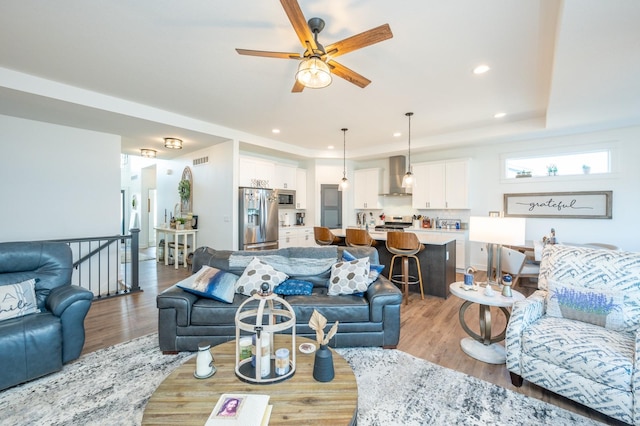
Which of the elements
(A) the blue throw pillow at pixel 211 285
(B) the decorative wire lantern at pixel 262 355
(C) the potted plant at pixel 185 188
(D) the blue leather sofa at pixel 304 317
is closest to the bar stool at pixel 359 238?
(D) the blue leather sofa at pixel 304 317

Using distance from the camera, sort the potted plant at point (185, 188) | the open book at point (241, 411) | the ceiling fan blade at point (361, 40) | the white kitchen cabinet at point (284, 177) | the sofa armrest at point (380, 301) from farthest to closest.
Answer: the white kitchen cabinet at point (284, 177) < the potted plant at point (185, 188) < the sofa armrest at point (380, 301) < the ceiling fan blade at point (361, 40) < the open book at point (241, 411)

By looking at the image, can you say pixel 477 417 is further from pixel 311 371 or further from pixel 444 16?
pixel 444 16

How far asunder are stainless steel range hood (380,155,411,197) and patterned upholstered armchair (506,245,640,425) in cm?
427

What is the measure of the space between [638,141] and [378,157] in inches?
173

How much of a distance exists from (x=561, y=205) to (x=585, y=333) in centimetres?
406

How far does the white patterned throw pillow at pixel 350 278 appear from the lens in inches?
108

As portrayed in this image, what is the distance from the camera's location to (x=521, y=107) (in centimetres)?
408

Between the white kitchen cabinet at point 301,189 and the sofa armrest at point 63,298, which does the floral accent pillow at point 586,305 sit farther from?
the white kitchen cabinet at point 301,189

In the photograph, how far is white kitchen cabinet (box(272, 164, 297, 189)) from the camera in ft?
21.4

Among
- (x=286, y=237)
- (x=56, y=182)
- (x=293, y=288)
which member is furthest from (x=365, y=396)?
(x=56, y=182)

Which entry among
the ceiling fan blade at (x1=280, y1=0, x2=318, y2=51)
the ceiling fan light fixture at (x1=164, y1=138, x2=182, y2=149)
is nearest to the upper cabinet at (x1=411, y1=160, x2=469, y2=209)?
the ceiling fan blade at (x1=280, y1=0, x2=318, y2=51)

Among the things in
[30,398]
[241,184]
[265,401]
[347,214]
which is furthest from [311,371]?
[347,214]

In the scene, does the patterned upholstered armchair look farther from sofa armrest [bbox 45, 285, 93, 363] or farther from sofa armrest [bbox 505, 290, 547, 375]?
sofa armrest [bbox 45, 285, 93, 363]

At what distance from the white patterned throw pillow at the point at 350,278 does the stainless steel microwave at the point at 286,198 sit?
405 cm
